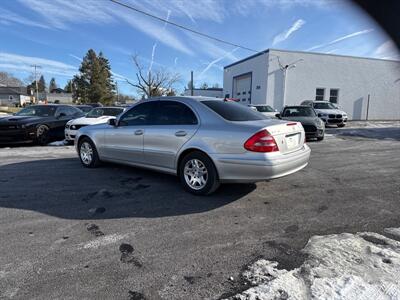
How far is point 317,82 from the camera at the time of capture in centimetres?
2819

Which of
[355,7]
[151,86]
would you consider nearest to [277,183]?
[355,7]

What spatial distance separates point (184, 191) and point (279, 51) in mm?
24952

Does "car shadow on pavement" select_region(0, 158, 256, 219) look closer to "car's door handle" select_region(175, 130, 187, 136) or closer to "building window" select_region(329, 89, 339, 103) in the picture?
"car's door handle" select_region(175, 130, 187, 136)

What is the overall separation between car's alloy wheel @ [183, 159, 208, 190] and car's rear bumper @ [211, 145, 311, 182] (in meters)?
0.30

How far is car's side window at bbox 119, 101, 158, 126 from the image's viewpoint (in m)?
5.46

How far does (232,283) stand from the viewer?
2.48 metres

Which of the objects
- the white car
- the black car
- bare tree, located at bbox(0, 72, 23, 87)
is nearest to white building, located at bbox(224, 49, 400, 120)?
the white car

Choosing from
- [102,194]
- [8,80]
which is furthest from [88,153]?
[8,80]

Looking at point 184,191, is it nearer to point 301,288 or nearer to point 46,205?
point 46,205

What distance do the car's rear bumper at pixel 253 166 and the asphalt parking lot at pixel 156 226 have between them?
0.43 meters

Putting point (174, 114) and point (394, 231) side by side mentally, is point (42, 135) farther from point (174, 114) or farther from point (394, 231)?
point (394, 231)

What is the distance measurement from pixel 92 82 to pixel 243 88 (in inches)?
1891

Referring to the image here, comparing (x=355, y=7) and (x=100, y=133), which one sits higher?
(x=355, y=7)

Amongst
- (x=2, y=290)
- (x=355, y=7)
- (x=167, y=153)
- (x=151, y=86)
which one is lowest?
(x=2, y=290)
